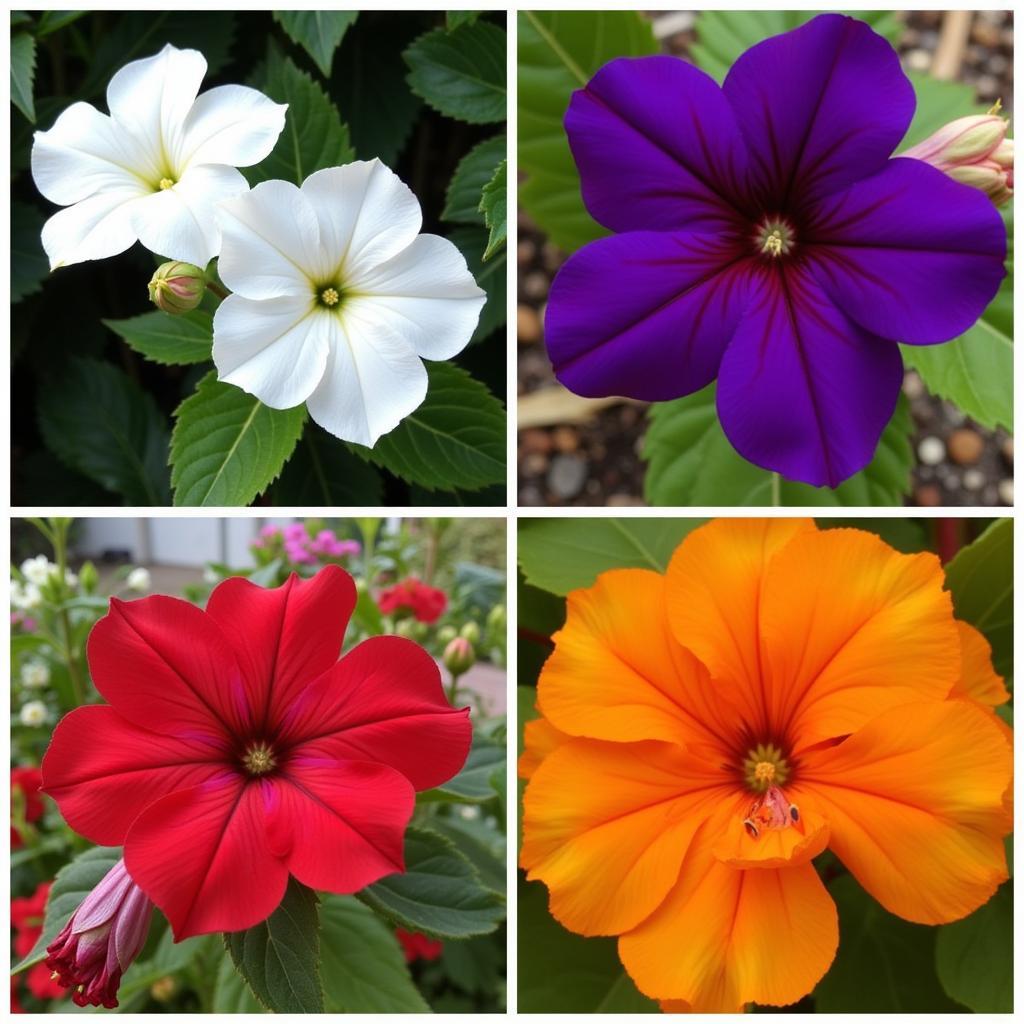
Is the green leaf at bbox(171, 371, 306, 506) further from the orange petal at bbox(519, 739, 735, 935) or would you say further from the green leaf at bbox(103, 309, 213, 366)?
the orange petal at bbox(519, 739, 735, 935)

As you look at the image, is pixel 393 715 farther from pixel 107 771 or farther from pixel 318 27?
pixel 318 27

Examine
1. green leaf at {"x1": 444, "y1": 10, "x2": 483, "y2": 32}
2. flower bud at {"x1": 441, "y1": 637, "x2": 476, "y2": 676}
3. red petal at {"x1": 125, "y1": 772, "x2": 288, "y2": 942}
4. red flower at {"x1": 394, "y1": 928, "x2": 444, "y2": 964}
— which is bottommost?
red flower at {"x1": 394, "y1": 928, "x2": 444, "y2": 964}

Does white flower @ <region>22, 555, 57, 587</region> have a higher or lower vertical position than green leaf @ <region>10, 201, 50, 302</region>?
lower

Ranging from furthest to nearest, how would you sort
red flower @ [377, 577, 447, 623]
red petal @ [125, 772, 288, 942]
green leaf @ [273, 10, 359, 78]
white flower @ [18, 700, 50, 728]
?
1. white flower @ [18, 700, 50, 728]
2. red flower @ [377, 577, 447, 623]
3. green leaf @ [273, 10, 359, 78]
4. red petal @ [125, 772, 288, 942]

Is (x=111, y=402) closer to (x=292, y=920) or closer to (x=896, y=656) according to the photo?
(x=292, y=920)

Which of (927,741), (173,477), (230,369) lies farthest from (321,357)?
(927,741)

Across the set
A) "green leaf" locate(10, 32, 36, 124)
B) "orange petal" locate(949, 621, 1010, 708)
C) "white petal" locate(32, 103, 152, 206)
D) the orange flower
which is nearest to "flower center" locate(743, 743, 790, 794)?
the orange flower

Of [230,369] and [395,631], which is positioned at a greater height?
[230,369]
